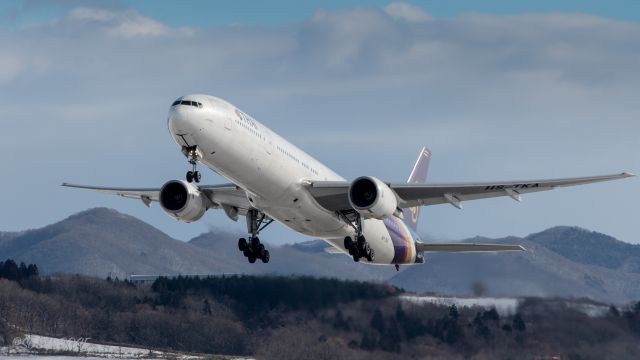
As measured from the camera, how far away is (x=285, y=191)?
47500mm

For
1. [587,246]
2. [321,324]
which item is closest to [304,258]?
[321,324]

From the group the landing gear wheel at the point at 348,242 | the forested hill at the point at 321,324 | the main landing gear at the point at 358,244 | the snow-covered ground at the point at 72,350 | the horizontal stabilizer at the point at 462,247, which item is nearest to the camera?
the main landing gear at the point at 358,244

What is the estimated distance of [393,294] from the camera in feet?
217

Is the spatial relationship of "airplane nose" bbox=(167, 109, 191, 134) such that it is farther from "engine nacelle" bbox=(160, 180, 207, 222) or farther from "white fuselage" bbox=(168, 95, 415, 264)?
"engine nacelle" bbox=(160, 180, 207, 222)

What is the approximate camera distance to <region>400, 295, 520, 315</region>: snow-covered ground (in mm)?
61812

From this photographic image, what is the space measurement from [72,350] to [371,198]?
108 ft

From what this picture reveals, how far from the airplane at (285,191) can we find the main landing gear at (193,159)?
0.15ft

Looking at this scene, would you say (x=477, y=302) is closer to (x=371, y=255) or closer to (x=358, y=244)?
(x=371, y=255)

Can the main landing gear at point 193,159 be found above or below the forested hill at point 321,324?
above

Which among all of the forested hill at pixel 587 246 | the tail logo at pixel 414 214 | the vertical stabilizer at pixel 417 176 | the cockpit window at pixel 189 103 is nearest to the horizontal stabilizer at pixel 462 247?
the vertical stabilizer at pixel 417 176

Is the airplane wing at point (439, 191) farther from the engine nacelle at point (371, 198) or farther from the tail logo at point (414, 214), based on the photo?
the tail logo at point (414, 214)

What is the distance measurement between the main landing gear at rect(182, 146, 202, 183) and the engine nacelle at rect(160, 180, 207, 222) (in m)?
5.93

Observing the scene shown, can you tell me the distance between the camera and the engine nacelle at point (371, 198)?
48.3m

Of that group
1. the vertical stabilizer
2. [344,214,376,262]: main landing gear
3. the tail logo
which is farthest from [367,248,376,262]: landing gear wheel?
the tail logo
